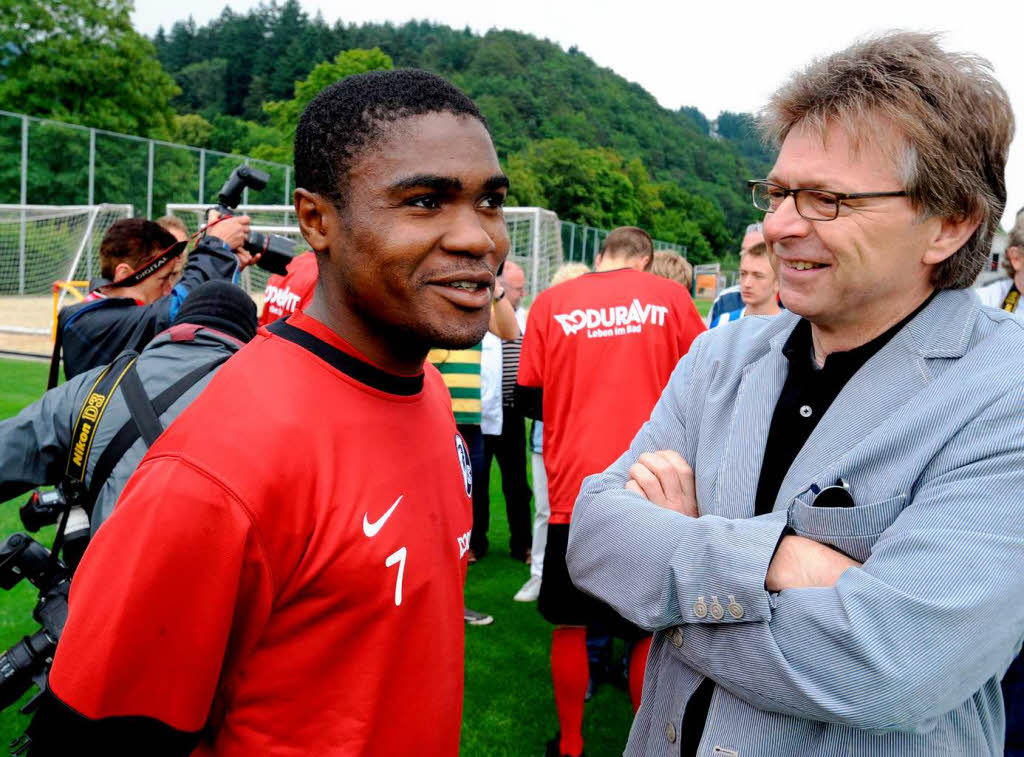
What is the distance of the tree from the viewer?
43.2 metres

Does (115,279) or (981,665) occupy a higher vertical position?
(115,279)

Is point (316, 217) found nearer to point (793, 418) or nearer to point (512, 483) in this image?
point (793, 418)

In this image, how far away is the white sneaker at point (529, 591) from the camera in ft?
19.2

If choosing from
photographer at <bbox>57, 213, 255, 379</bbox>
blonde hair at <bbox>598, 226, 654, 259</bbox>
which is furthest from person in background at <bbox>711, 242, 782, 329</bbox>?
photographer at <bbox>57, 213, 255, 379</bbox>

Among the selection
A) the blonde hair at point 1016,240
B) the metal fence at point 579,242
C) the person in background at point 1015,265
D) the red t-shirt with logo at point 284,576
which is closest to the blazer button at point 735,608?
the red t-shirt with logo at point 284,576

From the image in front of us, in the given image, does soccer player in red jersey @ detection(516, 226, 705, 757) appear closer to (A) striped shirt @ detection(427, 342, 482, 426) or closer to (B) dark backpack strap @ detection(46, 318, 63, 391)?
(A) striped shirt @ detection(427, 342, 482, 426)

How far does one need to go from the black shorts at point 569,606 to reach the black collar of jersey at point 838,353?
2.08m

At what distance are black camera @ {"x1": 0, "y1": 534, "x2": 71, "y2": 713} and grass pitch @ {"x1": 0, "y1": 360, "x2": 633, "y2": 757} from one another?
1532 mm

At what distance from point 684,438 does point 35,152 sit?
24274 millimetres

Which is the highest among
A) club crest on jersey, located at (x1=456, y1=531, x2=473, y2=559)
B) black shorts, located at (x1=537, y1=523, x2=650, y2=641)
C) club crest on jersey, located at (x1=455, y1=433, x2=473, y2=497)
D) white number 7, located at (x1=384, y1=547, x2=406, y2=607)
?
club crest on jersey, located at (x1=455, y1=433, x2=473, y2=497)

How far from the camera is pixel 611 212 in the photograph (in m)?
72.0

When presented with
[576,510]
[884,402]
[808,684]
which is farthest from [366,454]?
[884,402]

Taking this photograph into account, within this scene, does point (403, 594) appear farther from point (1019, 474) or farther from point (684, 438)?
point (1019, 474)

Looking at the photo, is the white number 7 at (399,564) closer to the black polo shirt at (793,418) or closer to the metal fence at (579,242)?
the black polo shirt at (793,418)
